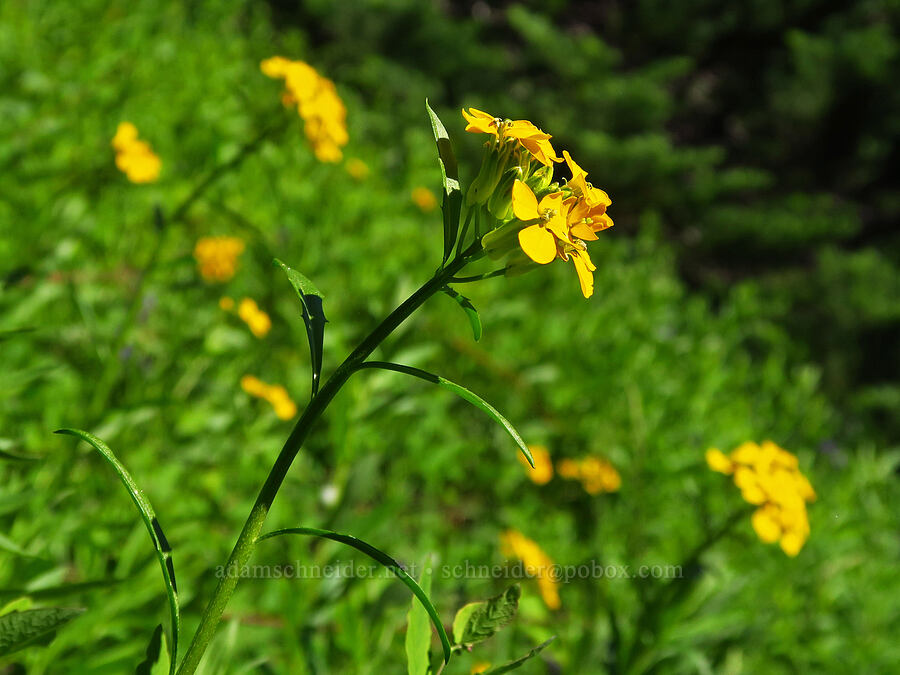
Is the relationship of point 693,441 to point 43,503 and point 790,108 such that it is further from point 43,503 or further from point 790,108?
point 790,108

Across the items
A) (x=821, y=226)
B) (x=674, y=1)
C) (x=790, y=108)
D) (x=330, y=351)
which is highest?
(x=674, y=1)

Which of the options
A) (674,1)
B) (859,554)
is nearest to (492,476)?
(859,554)

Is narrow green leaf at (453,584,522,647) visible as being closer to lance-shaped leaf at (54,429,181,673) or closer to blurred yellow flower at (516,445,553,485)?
lance-shaped leaf at (54,429,181,673)

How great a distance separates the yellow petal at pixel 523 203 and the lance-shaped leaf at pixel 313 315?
0.71 feet

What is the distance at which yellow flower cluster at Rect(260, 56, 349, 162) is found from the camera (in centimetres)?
145

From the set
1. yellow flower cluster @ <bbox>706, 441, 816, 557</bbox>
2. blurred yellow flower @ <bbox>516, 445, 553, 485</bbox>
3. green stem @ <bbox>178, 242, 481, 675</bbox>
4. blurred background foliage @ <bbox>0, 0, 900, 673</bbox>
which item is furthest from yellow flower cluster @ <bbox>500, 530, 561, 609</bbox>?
green stem @ <bbox>178, 242, 481, 675</bbox>

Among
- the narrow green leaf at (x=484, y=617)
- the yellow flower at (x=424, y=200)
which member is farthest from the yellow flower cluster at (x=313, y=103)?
the yellow flower at (x=424, y=200)

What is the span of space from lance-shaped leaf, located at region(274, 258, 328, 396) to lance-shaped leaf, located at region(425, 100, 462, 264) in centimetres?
14

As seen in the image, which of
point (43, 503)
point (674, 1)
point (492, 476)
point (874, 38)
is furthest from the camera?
point (674, 1)

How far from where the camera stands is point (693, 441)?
3.24m

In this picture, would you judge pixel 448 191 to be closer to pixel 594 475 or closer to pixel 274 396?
pixel 274 396

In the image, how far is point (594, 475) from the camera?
2627 mm

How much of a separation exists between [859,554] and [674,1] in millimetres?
4656

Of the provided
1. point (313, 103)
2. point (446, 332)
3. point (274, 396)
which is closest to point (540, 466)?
point (446, 332)
